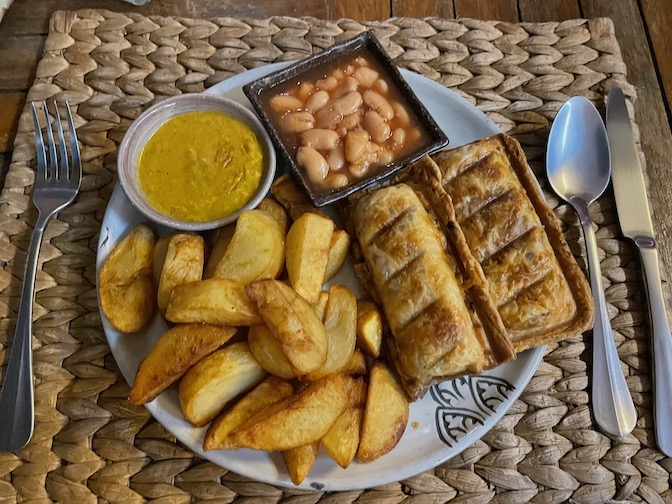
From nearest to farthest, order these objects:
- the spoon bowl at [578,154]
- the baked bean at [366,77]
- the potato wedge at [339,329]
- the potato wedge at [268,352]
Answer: the potato wedge at [268,352] → the potato wedge at [339,329] → the baked bean at [366,77] → the spoon bowl at [578,154]

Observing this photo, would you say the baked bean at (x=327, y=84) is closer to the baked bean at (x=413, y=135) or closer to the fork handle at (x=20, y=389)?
the baked bean at (x=413, y=135)

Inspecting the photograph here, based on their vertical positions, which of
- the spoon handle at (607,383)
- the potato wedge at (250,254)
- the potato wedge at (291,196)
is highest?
the potato wedge at (291,196)

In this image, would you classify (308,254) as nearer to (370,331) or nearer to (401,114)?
(370,331)

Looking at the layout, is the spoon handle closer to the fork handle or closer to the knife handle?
the knife handle

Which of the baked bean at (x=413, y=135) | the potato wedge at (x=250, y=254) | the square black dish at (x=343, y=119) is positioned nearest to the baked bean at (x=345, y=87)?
the square black dish at (x=343, y=119)

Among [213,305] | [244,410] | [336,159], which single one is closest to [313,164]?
[336,159]

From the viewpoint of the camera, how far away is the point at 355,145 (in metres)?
2.60

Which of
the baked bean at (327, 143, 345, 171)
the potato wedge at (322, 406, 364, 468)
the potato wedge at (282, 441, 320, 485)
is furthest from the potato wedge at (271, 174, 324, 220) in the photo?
the potato wedge at (282, 441, 320, 485)

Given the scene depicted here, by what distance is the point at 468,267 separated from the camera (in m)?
2.42

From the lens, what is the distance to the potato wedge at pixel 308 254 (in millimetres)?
2293

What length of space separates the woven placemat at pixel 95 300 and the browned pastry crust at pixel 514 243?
29 centimetres

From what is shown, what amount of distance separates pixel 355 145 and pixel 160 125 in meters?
0.89

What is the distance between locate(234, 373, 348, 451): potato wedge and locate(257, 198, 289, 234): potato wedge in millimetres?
783

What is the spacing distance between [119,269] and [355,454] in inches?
47.7
